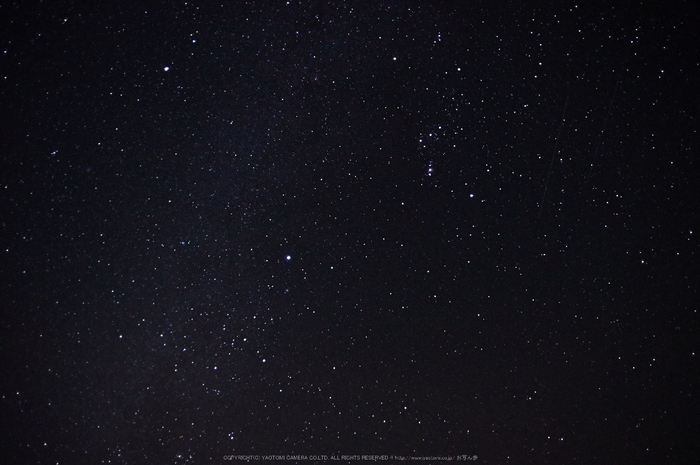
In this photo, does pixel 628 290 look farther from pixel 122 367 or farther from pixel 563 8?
pixel 122 367

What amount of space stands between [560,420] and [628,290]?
19 centimetres

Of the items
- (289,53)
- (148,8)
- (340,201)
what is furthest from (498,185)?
(148,8)

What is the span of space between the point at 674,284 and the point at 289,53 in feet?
1.88

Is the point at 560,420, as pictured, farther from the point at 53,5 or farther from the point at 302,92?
the point at 53,5

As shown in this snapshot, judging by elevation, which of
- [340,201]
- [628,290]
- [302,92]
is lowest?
[628,290]

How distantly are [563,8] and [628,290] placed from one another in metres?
0.36

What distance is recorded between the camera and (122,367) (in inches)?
18.8

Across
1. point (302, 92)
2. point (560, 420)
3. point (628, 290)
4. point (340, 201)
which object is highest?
point (302, 92)

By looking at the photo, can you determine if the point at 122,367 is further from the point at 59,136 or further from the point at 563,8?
the point at 563,8

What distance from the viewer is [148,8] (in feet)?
1.51

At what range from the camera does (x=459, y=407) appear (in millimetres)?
517

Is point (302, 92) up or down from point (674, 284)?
up

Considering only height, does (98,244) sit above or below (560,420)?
above

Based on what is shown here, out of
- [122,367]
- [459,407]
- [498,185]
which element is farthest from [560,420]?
[122,367]
